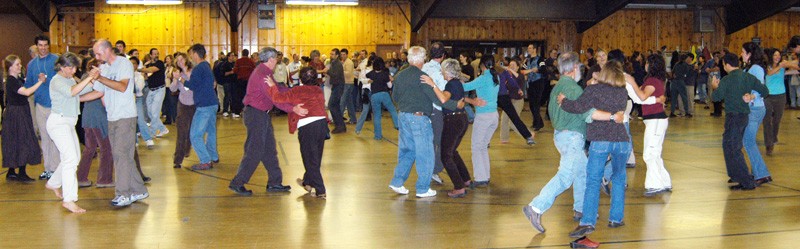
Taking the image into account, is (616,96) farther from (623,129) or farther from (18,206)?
(18,206)

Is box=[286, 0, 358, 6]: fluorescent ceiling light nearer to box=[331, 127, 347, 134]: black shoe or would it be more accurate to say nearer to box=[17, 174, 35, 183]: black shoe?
box=[331, 127, 347, 134]: black shoe

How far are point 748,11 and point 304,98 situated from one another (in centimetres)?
2102

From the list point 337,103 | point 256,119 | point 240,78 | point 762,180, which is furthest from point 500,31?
point 256,119

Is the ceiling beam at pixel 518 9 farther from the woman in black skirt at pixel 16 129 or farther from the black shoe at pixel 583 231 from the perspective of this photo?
A: the black shoe at pixel 583 231

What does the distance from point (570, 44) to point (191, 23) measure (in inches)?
440

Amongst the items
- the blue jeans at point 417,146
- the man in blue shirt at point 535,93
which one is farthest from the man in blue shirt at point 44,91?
the man in blue shirt at point 535,93

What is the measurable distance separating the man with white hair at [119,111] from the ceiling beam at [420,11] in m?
15.0

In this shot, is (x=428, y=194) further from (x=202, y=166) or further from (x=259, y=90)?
(x=202, y=166)

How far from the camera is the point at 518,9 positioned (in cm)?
2388

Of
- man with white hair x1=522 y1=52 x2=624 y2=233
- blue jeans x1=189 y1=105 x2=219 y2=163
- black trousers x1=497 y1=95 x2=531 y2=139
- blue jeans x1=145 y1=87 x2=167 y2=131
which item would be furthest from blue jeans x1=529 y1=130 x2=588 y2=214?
blue jeans x1=145 y1=87 x2=167 y2=131

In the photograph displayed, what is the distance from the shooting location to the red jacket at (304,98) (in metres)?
7.11

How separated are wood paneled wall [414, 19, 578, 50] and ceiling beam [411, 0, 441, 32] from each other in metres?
0.85

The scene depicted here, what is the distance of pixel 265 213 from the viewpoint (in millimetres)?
6734

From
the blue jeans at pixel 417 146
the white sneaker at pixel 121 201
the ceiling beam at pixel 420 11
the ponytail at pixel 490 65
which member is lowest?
the white sneaker at pixel 121 201
